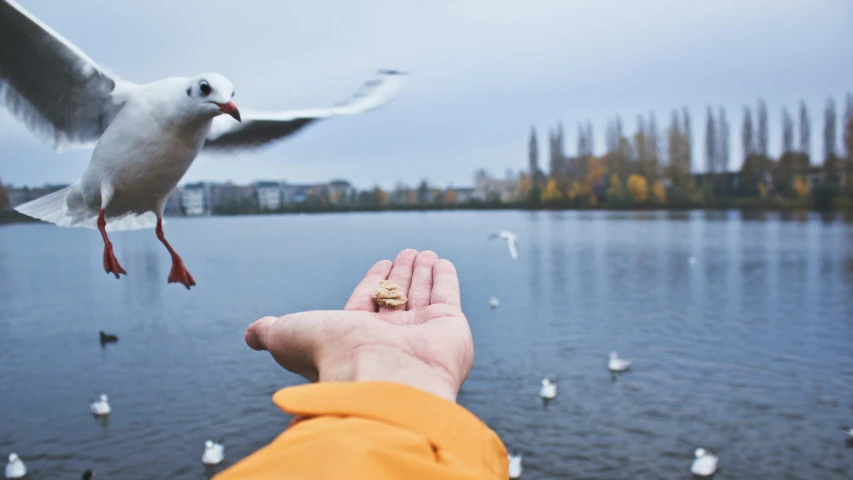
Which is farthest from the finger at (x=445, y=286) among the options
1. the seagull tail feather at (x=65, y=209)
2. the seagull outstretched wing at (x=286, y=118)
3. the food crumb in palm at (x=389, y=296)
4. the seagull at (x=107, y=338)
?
the seagull at (x=107, y=338)

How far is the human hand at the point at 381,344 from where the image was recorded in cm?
150

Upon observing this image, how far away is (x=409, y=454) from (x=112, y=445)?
13.0 meters

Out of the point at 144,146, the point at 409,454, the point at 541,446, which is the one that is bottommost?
the point at 541,446

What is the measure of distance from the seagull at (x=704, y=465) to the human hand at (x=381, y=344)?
9.61 metres

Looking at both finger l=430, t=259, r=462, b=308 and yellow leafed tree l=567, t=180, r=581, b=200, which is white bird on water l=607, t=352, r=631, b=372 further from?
yellow leafed tree l=567, t=180, r=581, b=200

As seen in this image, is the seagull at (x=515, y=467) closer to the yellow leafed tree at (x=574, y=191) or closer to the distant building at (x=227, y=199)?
the distant building at (x=227, y=199)

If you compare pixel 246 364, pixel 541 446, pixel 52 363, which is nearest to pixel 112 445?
pixel 246 364

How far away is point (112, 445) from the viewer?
12.2 m

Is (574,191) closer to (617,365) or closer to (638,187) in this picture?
(638,187)

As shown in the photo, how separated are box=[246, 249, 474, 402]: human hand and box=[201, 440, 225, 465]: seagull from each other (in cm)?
997

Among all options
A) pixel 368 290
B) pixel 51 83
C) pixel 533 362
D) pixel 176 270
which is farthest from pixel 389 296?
pixel 533 362

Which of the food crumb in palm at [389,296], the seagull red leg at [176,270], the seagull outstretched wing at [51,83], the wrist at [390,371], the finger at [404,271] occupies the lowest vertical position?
the wrist at [390,371]

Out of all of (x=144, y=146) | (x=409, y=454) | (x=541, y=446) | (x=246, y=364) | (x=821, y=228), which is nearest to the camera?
(x=409, y=454)

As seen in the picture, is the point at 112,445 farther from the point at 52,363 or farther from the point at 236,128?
the point at 236,128
